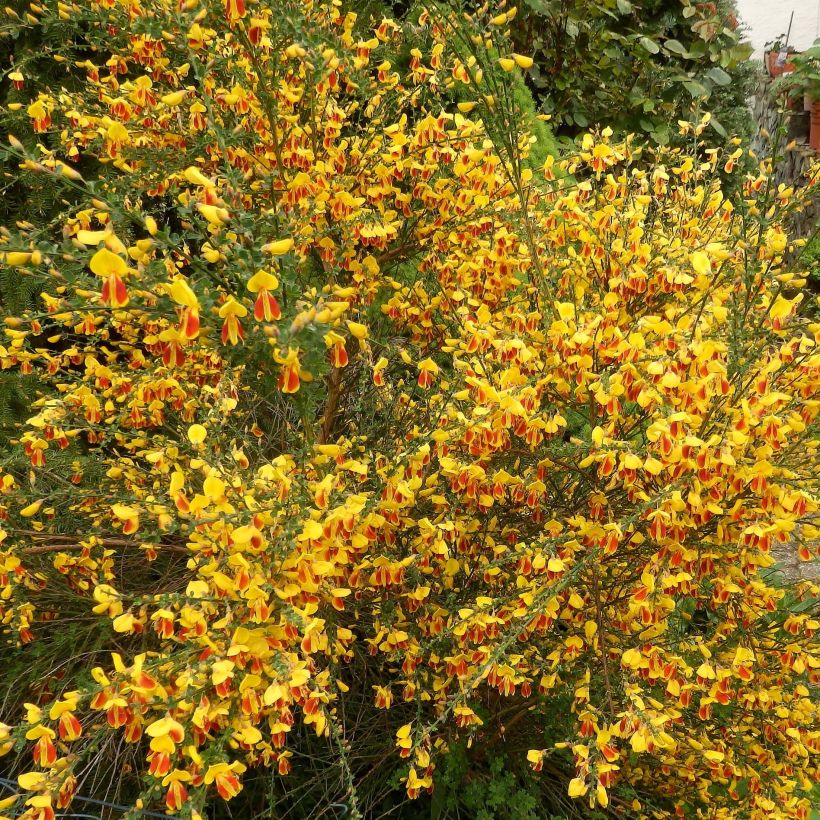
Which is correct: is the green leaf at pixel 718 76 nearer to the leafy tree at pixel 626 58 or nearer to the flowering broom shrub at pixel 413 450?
the leafy tree at pixel 626 58

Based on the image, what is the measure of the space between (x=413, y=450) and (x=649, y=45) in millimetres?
4550

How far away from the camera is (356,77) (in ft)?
7.09

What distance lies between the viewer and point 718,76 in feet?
18.3

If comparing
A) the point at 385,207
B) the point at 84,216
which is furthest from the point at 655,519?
the point at 84,216

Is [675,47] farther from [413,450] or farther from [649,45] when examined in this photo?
[413,450]

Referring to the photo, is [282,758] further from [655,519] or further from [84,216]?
[84,216]

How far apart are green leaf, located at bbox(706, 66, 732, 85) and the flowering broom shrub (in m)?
3.57

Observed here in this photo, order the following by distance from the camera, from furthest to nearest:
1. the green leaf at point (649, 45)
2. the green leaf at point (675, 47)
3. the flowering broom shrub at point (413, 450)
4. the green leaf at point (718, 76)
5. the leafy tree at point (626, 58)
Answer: the green leaf at point (718, 76) → the green leaf at point (675, 47) → the green leaf at point (649, 45) → the leafy tree at point (626, 58) → the flowering broom shrub at point (413, 450)

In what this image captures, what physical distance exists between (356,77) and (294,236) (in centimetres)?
71

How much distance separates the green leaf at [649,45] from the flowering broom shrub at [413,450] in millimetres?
2939

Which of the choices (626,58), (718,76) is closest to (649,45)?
(626,58)

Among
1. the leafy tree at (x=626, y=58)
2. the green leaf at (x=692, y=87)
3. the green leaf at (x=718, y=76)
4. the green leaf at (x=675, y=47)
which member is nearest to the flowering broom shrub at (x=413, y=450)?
the leafy tree at (x=626, y=58)

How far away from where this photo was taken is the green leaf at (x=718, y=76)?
5.57 meters

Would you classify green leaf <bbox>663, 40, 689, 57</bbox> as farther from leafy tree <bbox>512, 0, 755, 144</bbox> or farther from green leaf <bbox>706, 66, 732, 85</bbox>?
green leaf <bbox>706, 66, 732, 85</bbox>
